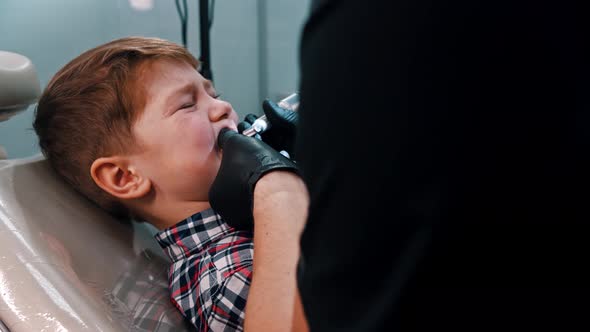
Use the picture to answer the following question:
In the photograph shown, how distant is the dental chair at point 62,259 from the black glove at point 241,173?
195 mm

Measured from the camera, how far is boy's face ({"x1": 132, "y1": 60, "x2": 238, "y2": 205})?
2.89 ft

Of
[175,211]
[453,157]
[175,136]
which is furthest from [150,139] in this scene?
[453,157]

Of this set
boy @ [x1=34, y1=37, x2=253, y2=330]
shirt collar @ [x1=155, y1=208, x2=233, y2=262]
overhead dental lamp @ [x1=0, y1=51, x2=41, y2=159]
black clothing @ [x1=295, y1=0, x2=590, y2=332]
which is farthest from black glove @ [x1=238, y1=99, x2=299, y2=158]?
black clothing @ [x1=295, y1=0, x2=590, y2=332]

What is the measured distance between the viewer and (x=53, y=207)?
2.79 ft

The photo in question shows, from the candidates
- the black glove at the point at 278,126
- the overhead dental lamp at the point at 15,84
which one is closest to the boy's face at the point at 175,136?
the black glove at the point at 278,126

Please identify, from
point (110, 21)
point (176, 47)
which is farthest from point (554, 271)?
point (110, 21)

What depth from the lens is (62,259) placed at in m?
0.74

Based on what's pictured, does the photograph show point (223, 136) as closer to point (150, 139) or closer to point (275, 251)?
point (150, 139)

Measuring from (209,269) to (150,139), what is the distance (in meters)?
0.25

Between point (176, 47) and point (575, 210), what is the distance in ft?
2.84

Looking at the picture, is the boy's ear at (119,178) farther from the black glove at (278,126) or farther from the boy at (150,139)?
the black glove at (278,126)

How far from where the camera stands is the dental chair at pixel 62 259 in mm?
615

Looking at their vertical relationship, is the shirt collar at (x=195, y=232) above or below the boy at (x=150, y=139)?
below

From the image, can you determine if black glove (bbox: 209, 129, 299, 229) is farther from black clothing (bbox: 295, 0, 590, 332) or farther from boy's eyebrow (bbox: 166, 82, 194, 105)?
black clothing (bbox: 295, 0, 590, 332)
